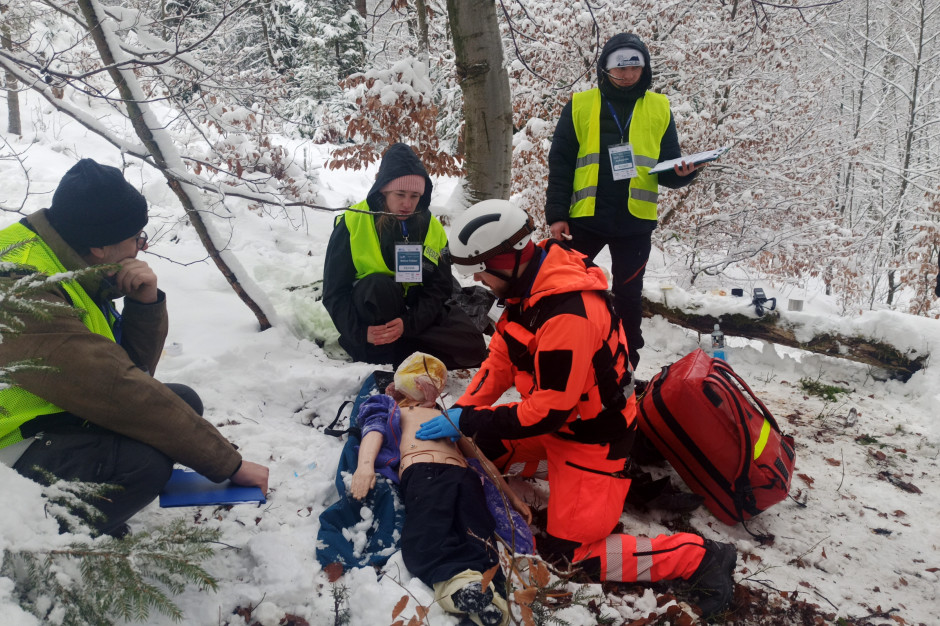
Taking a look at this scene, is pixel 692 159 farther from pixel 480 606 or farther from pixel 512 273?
pixel 480 606

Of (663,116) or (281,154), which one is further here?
(281,154)

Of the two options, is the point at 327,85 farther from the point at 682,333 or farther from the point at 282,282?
the point at 682,333

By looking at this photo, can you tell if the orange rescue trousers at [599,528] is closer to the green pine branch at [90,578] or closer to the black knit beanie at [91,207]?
the green pine branch at [90,578]

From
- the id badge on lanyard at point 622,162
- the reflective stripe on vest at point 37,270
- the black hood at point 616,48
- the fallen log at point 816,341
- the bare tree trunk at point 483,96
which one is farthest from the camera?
the fallen log at point 816,341

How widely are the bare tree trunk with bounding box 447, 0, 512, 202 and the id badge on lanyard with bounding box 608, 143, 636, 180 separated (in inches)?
42.5

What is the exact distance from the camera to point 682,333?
472 centimetres

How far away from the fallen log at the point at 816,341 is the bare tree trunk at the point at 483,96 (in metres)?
1.95

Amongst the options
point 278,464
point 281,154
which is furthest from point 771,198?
point 278,464

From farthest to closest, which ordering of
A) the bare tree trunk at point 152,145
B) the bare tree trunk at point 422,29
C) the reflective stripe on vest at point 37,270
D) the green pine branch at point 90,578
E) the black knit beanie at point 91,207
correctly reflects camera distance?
the bare tree trunk at point 422,29 → the bare tree trunk at point 152,145 → the black knit beanie at point 91,207 → the reflective stripe on vest at point 37,270 → the green pine branch at point 90,578

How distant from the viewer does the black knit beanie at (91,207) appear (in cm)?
199

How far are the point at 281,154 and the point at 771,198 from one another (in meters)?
7.94

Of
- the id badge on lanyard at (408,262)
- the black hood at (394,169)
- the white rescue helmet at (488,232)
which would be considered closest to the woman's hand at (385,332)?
the id badge on lanyard at (408,262)

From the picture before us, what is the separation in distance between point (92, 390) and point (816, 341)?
472cm

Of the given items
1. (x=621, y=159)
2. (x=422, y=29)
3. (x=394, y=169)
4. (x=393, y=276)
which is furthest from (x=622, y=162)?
(x=422, y=29)
